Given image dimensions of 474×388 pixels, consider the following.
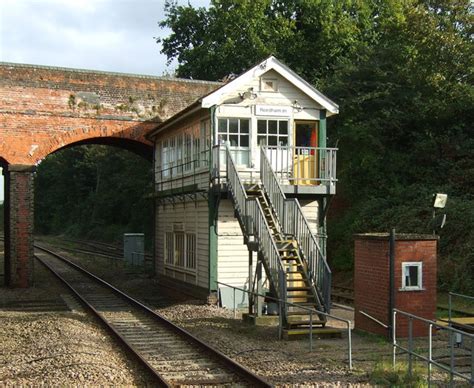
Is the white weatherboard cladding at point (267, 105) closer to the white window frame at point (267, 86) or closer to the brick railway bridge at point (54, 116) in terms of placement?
the white window frame at point (267, 86)

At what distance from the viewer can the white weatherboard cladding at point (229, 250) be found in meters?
18.0

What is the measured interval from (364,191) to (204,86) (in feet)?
25.6

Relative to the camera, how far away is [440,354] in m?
10.9

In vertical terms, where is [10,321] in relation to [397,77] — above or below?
below

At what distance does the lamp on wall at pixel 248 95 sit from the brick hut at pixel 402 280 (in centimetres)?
706

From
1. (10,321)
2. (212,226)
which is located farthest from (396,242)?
(10,321)

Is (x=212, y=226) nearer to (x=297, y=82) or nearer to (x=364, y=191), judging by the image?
(x=297, y=82)

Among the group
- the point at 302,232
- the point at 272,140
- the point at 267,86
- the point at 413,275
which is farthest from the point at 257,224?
the point at 267,86

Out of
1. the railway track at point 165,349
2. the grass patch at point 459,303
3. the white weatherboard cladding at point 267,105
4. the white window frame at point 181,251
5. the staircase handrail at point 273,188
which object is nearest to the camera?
the railway track at point 165,349

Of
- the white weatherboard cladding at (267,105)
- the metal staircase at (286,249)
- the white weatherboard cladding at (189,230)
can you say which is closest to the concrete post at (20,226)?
the white weatherboard cladding at (189,230)

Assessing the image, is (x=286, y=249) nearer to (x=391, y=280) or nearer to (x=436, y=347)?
(x=391, y=280)

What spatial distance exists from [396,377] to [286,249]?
526 centimetres

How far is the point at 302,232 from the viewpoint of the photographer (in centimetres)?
1438

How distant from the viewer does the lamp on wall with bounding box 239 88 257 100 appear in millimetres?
18422
